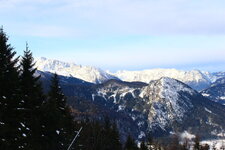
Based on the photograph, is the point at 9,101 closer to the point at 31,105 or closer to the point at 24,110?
the point at 24,110

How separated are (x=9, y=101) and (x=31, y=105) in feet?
18.2

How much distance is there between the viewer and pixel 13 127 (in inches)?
1154

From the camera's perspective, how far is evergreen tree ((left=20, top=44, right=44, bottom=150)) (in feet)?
109

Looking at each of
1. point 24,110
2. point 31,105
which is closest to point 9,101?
point 24,110

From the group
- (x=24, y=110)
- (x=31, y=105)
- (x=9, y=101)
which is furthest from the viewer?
(x=31, y=105)

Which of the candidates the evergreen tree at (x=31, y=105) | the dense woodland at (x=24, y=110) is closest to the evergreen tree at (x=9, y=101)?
the dense woodland at (x=24, y=110)

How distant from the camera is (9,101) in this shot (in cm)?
2906

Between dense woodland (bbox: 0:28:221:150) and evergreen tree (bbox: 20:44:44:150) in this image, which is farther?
evergreen tree (bbox: 20:44:44:150)

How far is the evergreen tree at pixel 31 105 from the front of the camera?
33.2m

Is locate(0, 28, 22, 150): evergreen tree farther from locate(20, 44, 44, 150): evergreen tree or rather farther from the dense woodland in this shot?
locate(20, 44, 44, 150): evergreen tree

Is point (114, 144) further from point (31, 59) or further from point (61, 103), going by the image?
point (31, 59)

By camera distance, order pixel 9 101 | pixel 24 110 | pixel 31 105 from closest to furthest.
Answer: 1. pixel 9 101
2. pixel 24 110
3. pixel 31 105

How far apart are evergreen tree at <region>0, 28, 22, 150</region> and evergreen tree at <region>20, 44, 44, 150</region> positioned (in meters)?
1.86

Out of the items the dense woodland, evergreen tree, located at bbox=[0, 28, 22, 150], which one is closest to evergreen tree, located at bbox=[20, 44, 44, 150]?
the dense woodland
